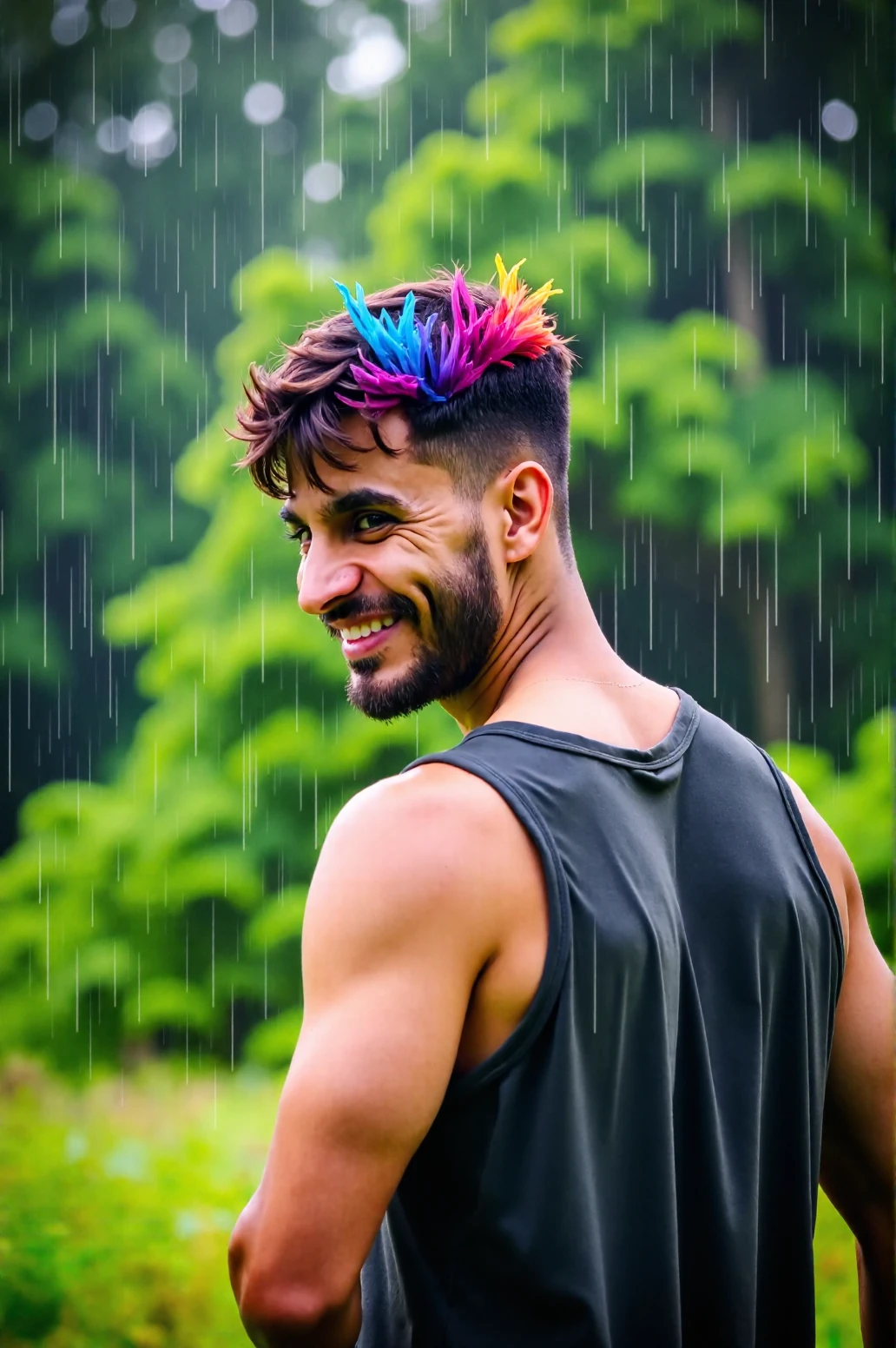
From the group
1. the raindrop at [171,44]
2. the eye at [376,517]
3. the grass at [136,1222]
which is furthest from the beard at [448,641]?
the raindrop at [171,44]

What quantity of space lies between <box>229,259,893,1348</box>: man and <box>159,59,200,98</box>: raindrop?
38.3ft

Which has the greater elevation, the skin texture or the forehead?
the forehead

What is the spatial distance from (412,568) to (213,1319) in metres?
5.31

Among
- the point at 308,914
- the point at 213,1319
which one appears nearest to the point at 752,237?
the point at 213,1319

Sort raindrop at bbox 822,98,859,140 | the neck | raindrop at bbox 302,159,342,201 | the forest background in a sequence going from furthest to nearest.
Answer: raindrop at bbox 302,159,342,201, raindrop at bbox 822,98,859,140, the forest background, the neck

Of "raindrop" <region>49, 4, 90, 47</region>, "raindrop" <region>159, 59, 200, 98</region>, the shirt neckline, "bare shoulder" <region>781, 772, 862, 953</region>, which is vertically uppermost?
"raindrop" <region>49, 4, 90, 47</region>

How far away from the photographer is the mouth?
1864 millimetres

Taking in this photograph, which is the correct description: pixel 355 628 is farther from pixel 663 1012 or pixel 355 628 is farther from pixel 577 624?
pixel 663 1012

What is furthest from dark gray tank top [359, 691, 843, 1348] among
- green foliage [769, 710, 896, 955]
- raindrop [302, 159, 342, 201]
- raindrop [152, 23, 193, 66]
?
raindrop [152, 23, 193, 66]

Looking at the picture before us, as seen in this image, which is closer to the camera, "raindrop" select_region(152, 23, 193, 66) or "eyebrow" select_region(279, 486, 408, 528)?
"eyebrow" select_region(279, 486, 408, 528)

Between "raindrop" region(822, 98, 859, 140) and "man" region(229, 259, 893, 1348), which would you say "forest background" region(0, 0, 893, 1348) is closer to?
"raindrop" region(822, 98, 859, 140)

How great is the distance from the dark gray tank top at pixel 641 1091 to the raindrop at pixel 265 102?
11785mm

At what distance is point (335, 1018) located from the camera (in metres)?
1.44

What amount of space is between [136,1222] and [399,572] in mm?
5496
